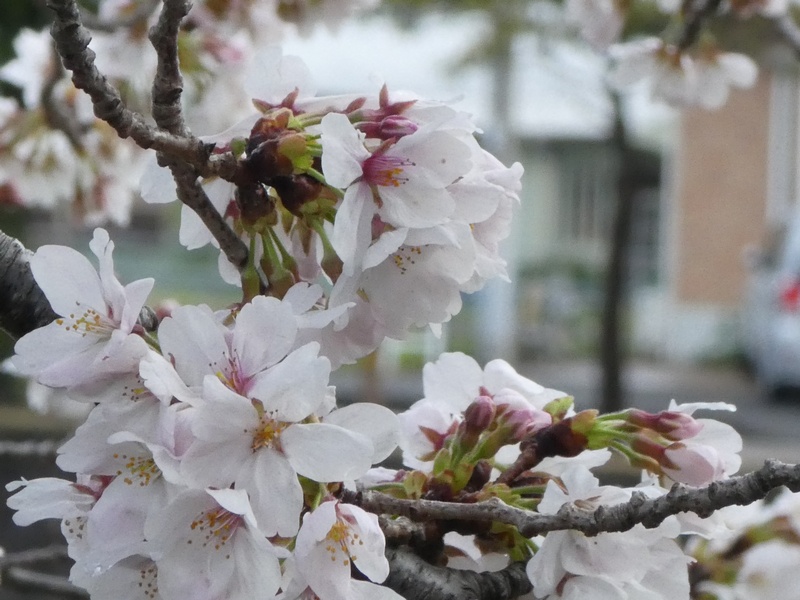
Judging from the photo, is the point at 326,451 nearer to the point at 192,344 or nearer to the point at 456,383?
the point at 192,344

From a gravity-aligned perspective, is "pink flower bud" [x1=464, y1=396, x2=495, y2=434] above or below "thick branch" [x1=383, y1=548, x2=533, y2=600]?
above

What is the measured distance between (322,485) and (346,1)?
97cm

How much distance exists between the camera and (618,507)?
543 millimetres

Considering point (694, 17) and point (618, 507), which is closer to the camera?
point (618, 507)

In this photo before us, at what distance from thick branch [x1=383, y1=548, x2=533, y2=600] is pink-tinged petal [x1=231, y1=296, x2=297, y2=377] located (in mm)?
168

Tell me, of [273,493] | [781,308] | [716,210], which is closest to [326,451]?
[273,493]

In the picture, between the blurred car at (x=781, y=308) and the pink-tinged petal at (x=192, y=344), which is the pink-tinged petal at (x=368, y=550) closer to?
the pink-tinged petal at (x=192, y=344)

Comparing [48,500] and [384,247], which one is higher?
[384,247]

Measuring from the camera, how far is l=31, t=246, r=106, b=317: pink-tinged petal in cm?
53

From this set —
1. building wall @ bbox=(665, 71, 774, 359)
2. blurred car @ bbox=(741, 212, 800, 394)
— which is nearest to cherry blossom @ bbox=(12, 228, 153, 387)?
blurred car @ bbox=(741, 212, 800, 394)

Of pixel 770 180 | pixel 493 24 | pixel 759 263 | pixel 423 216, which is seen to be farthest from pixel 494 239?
pixel 770 180

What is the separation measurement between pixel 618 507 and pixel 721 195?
12.2m

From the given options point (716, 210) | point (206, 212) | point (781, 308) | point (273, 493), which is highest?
point (206, 212)

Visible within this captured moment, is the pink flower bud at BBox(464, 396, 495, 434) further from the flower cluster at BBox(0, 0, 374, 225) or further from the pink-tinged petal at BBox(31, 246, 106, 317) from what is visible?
the flower cluster at BBox(0, 0, 374, 225)
